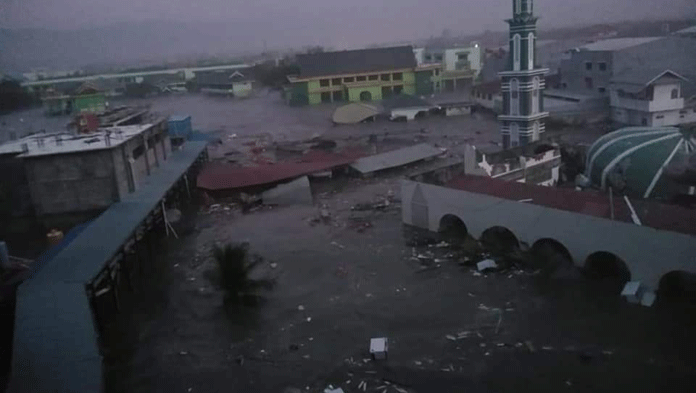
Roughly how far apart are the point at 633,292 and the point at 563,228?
4.50ft

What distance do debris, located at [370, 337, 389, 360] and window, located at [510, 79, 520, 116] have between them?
32.4ft

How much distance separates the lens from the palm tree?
8859 millimetres

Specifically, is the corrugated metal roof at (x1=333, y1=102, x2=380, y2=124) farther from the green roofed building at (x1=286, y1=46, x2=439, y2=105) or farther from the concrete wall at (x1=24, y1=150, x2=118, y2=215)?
the concrete wall at (x1=24, y1=150, x2=118, y2=215)

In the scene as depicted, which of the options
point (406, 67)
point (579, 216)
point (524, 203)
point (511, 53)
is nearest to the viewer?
point (579, 216)

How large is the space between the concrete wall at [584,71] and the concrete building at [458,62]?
9.94 m

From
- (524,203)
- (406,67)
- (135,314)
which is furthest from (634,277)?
(406,67)

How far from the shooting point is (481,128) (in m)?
22.9

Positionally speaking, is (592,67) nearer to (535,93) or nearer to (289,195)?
(535,93)

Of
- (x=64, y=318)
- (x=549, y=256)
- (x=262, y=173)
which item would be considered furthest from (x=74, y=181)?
(x=549, y=256)

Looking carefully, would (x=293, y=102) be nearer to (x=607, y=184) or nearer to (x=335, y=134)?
(x=335, y=134)

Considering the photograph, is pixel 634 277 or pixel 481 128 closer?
pixel 634 277

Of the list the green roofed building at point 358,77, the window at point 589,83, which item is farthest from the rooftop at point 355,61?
the window at point 589,83

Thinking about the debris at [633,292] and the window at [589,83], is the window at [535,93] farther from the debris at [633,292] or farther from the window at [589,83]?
the window at [589,83]

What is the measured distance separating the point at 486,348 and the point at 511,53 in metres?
10.0
